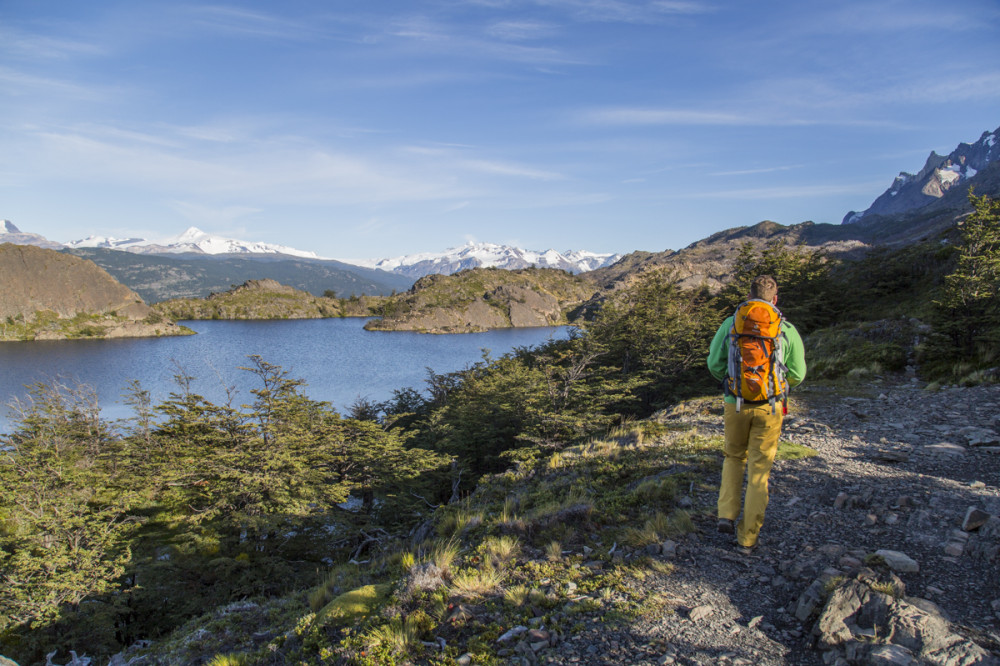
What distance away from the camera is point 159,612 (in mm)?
11805

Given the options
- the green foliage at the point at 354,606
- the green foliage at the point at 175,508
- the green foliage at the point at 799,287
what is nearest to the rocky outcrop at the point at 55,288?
the green foliage at the point at 175,508

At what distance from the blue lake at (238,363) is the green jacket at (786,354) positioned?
2705 centimetres

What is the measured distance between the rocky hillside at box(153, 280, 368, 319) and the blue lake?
2114 inches

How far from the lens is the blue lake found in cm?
4534

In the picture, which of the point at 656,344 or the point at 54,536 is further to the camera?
the point at 656,344

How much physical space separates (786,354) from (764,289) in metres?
0.73

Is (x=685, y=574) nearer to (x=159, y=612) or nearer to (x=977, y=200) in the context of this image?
(x=159, y=612)

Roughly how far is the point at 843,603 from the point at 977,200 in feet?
63.0

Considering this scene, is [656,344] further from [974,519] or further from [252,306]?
[252,306]

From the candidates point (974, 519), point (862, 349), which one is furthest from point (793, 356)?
point (862, 349)

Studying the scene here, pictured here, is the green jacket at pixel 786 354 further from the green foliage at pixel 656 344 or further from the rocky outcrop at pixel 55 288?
the rocky outcrop at pixel 55 288

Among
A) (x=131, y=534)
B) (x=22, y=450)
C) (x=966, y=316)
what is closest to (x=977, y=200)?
(x=966, y=316)

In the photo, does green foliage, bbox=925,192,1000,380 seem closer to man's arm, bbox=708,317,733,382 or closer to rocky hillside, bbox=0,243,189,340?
man's arm, bbox=708,317,733,382

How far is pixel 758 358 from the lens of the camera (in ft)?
14.8
